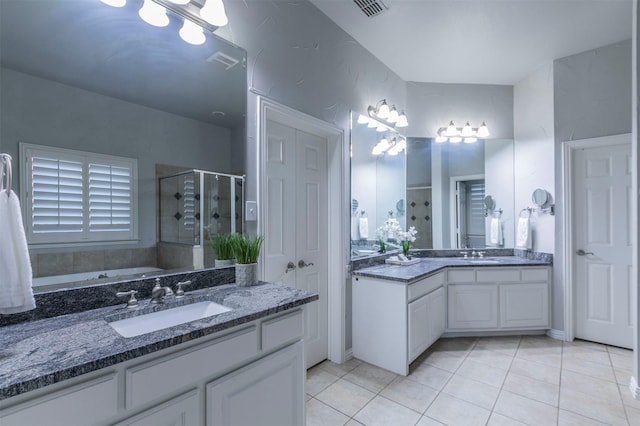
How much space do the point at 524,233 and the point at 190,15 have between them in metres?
3.65

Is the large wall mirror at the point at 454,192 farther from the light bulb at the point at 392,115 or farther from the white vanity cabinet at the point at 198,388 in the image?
the white vanity cabinet at the point at 198,388

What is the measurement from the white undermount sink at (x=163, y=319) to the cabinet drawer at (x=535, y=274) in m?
3.10

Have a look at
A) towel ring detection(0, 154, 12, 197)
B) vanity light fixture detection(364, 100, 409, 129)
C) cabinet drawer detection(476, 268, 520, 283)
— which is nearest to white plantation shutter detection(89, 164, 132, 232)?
towel ring detection(0, 154, 12, 197)

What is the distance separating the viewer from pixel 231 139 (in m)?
1.82

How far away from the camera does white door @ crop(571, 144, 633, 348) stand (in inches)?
112

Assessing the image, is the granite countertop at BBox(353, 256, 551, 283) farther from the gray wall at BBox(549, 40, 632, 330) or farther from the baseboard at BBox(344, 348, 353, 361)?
the baseboard at BBox(344, 348, 353, 361)

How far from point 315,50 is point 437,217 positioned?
87.8 inches

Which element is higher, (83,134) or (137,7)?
(137,7)

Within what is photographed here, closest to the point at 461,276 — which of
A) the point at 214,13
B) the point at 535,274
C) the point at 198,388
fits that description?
the point at 535,274

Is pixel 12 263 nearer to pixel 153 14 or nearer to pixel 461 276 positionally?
pixel 153 14

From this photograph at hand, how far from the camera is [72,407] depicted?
809mm

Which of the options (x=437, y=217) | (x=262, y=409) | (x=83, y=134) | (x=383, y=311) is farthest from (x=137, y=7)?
→ (x=437, y=217)

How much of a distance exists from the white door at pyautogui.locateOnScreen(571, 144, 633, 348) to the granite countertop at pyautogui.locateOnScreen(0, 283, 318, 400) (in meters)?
3.25

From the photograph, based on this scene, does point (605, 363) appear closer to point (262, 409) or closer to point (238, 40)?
point (262, 409)
